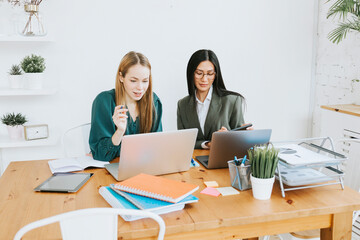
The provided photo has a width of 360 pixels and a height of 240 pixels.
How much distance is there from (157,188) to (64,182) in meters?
0.45

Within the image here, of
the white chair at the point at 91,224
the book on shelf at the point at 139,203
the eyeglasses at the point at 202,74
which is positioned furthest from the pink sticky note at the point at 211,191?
the eyeglasses at the point at 202,74

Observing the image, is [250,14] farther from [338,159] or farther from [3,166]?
[3,166]

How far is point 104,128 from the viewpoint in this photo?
6.47 ft

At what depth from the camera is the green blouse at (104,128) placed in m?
1.85

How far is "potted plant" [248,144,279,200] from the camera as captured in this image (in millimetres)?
1322

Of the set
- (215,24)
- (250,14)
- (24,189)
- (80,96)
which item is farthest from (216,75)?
(24,189)

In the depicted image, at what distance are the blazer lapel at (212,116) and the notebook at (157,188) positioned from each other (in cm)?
107

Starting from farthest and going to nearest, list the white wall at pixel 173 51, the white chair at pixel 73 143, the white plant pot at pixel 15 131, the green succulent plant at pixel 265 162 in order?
1. the white chair at pixel 73 143
2. the white wall at pixel 173 51
3. the white plant pot at pixel 15 131
4. the green succulent plant at pixel 265 162

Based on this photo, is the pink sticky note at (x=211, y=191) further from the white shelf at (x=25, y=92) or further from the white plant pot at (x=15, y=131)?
the white plant pot at (x=15, y=131)

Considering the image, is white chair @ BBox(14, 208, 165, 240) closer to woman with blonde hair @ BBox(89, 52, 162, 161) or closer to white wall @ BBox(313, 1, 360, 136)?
woman with blonde hair @ BBox(89, 52, 162, 161)

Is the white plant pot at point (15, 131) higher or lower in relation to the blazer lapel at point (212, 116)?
lower

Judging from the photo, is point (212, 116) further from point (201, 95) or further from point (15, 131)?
point (15, 131)

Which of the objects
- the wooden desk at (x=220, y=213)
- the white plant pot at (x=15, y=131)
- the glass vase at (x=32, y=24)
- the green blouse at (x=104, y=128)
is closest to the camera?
the wooden desk at (x=220, y=213)

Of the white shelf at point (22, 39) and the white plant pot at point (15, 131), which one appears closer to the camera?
the white shelf at point (22, 39)
